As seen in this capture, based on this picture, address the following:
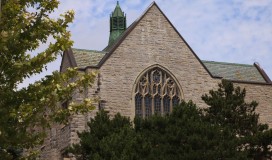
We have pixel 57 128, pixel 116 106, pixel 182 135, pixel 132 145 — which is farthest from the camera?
pixel 57 128

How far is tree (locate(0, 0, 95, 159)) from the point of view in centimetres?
1346

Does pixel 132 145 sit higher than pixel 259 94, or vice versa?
pixel 259 94

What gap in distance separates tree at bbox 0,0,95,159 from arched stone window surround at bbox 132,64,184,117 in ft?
59.8

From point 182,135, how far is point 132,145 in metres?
3.28

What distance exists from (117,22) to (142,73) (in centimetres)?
2818

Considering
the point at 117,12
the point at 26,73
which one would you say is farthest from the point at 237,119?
the point at 117,12

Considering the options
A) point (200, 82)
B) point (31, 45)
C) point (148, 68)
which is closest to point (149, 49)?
point (148, 68)

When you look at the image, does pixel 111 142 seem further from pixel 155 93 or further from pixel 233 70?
pixel 233 70

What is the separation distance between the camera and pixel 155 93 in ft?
110

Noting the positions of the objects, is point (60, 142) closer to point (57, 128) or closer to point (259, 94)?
point (57, 128)

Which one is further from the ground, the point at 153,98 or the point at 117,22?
the point at 117,22

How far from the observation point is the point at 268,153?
89.5 feet

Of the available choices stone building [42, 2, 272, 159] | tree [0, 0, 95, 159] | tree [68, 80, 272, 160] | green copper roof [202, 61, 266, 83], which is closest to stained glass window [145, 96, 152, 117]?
stone building [42, 2, 272, 159]

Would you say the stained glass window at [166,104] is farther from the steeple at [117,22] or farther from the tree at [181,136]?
the steeple at [117,22]
